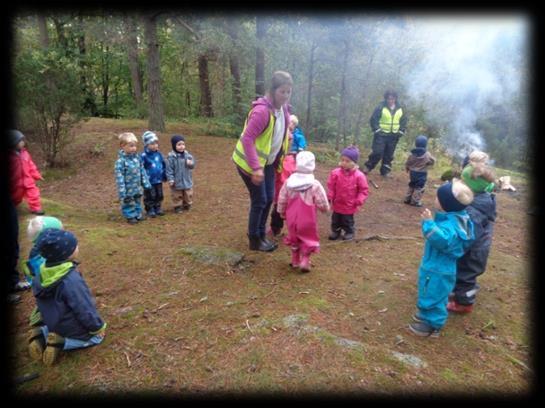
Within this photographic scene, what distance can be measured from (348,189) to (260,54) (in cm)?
887

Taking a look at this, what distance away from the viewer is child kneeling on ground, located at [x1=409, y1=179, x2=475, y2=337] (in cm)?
325

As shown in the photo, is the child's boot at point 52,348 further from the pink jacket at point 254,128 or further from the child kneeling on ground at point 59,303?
the pink jacket at point 254,128

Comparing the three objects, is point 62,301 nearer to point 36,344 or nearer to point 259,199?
point 36,344

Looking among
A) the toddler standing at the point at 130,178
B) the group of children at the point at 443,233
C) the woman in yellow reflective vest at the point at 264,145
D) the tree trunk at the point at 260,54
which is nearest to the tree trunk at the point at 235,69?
the tree trunk at the point at 260,54

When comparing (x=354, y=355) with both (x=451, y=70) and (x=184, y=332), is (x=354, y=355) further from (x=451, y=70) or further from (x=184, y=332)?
(x=451, y=70)

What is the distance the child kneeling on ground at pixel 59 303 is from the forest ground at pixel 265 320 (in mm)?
126

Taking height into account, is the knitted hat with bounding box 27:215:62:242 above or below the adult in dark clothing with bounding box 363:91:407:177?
below

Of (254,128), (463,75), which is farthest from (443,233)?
(463,75)

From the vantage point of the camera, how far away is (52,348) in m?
2.87

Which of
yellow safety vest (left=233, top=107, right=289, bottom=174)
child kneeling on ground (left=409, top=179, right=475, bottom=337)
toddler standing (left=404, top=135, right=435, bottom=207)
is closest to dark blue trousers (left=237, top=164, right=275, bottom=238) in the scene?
yellow safety vest (left=233, top=107, right=289, bottom=174)

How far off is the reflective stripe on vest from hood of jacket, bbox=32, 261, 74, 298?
789cm

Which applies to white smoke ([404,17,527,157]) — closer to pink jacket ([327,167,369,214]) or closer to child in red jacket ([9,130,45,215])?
pink jacket ([327,167,369,214])

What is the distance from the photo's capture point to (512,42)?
18234 mm

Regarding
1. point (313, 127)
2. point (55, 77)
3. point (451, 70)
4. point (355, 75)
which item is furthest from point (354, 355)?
point (451, 70)
